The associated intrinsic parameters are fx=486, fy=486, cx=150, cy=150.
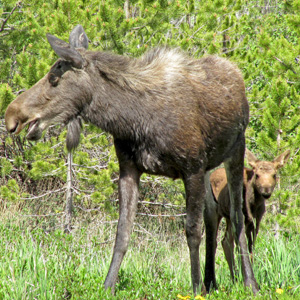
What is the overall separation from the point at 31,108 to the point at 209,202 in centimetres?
239

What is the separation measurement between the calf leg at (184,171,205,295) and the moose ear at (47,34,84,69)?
1.44 meters

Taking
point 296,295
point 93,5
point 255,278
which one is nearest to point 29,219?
point 93,5

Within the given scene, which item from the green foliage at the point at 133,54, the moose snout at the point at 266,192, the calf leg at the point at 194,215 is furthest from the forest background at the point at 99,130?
the calf leg at the point at 194,215

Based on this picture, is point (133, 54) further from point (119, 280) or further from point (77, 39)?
point (119, 280)

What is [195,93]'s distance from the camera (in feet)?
15.3

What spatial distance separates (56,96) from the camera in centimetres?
429

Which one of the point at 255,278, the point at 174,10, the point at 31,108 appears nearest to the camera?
the point at 31,108

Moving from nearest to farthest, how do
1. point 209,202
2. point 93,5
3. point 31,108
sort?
point 31,108 < point 209,202 < point 93,5

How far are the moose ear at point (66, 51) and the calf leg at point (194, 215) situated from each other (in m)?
1.44

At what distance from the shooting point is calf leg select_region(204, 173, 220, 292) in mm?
5312

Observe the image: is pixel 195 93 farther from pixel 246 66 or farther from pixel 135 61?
pixel 246 66

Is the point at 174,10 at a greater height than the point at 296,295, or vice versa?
the point at 174,10

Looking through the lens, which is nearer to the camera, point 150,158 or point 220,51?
point 150,158

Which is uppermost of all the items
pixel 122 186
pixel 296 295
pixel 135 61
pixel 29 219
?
pixel 135 61
